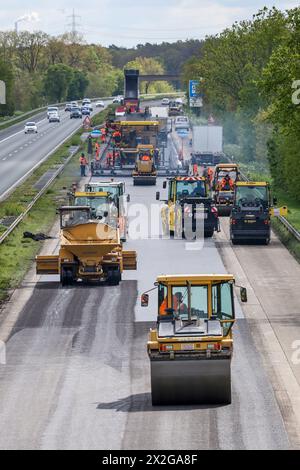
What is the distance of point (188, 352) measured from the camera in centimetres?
2580

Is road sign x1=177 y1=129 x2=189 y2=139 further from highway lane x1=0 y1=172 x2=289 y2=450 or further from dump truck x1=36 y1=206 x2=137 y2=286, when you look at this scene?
dump truck x1=36 y1=206 x2=137 y2=286

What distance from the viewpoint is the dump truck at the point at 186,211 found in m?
55.8

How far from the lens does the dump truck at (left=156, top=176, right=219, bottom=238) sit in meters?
55.8

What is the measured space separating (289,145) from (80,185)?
16.4m

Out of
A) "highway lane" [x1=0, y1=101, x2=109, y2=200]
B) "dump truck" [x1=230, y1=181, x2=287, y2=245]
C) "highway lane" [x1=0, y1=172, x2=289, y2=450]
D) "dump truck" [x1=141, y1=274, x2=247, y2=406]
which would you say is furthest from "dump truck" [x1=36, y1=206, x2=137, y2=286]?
"highway lane" [x1=0, y1=101, x2=109, y2=200]

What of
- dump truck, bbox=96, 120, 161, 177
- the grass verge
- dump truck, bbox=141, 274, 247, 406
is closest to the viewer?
dump truck, bbox=141, 274, 247, 406

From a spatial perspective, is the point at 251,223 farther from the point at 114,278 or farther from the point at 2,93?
the point at 2,93

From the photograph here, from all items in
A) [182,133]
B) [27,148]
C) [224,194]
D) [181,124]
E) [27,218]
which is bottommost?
[27,148]

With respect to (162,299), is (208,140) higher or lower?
lower

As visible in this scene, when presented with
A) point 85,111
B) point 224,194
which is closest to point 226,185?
point 224,194

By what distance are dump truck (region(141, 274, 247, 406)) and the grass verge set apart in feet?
50.3

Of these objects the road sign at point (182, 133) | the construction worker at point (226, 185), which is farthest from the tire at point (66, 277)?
the road sign at point (182, 133)

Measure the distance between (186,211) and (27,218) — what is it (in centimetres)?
956

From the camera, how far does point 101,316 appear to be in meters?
37.9
